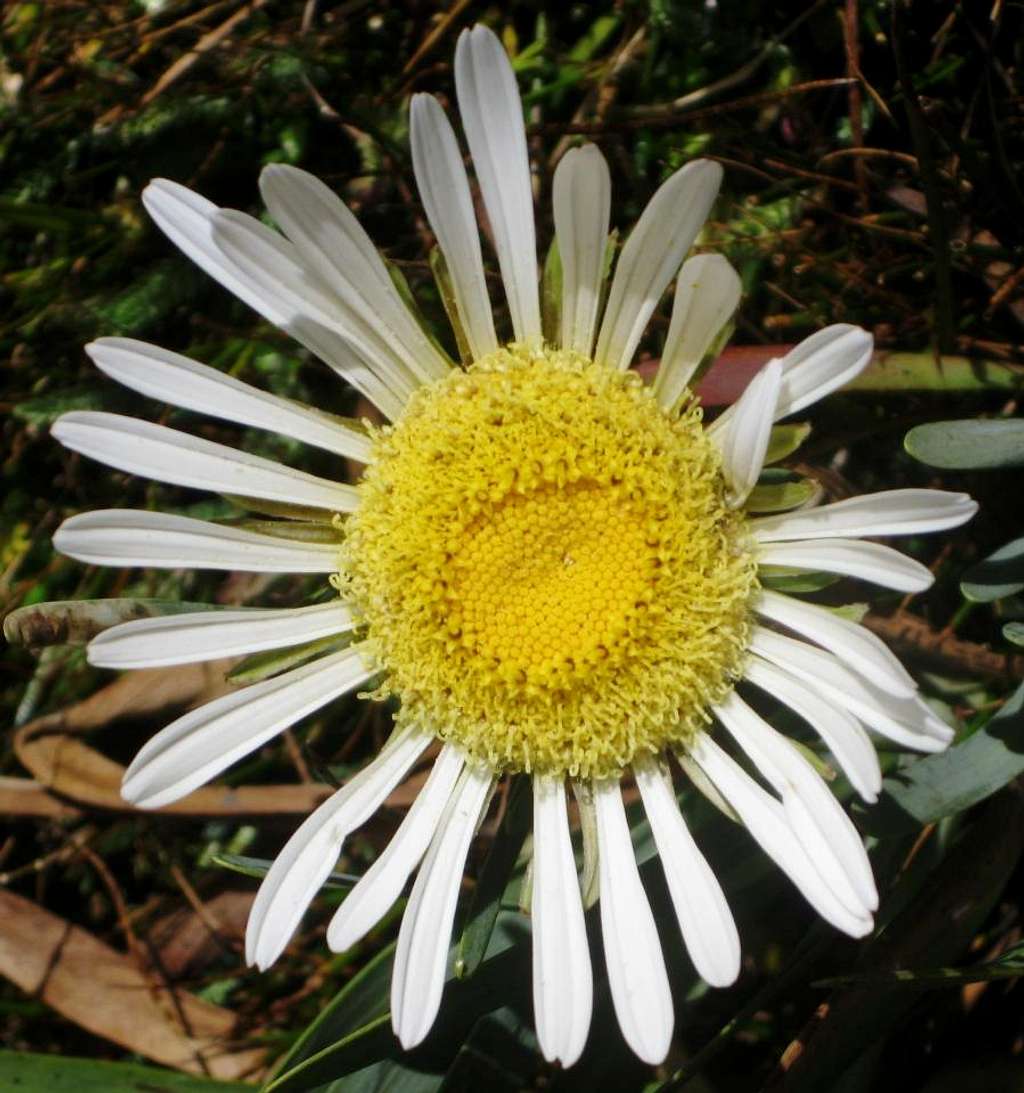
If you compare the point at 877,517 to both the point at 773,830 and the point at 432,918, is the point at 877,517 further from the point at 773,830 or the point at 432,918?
the point at 432,918

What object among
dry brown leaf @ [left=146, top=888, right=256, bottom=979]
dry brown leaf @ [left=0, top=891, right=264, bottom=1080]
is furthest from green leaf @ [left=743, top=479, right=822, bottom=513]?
dry brown leaf @ [left=0, top=891, right=264, bottom=1080]

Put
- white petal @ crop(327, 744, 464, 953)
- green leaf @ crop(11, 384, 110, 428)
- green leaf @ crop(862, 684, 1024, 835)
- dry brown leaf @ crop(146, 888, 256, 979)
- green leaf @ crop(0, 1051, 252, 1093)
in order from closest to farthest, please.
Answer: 1. green leaf @ crop(862, 684, 1024, 835)
2. white petal @ crop(327, 744, 464, 953)
3. green leaf @ crop(0, 1051, 252, 1093)
4. green leaf @ crop(11, 384, 110, 428)
5. dry brown leaf @ crop(146, 888, 256, 979)

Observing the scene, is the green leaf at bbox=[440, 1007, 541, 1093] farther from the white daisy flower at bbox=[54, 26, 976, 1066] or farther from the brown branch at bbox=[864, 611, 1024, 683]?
the brown branch at bbox=[864, 611, 1024, 683]

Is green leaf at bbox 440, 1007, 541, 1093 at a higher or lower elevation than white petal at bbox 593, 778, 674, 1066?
lower

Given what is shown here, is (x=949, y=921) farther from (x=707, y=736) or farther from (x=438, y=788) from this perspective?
(x=438, y=788)

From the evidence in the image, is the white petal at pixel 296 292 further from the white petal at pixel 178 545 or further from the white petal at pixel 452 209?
the white petal at pixel 178 545

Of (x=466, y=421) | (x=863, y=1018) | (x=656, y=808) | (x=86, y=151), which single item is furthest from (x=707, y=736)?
(x=86, y=151)
